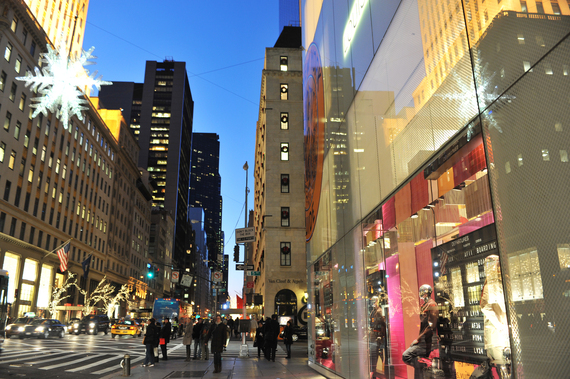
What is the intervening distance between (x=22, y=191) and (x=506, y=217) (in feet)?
182

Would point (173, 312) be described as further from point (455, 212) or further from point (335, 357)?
point (455, 212)

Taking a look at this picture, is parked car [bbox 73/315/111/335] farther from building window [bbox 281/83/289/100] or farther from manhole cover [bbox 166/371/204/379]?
manhole cover [bbox 166/371/204/379]

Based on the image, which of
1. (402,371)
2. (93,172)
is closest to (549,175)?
(402,371)

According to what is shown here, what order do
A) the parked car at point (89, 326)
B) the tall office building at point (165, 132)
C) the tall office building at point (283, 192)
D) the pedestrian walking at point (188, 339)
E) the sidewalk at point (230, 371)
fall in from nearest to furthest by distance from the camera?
1. the sidewalk at point (230, 371)
2. the pedestrian walking at point (188, 339)
3. the tall office building at point (283, 192)
4. the parked car at point (89, 326)
5. the tall office building at point (165, 132)

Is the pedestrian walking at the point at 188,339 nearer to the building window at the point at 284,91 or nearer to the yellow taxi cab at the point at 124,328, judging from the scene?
the yellow taxi cab at the point at 124,328

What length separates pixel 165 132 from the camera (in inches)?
6727

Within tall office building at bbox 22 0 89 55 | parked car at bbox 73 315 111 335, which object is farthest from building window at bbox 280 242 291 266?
tall office building at bbox 22 0 89 55

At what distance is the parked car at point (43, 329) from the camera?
34.2 metres

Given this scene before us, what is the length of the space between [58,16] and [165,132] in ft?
330

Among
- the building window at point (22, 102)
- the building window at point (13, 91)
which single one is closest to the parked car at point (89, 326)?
the building window at point (22, 102)

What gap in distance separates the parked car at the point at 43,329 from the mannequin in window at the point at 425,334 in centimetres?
3567

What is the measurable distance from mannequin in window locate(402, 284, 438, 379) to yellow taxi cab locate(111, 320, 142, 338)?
35.2 meters

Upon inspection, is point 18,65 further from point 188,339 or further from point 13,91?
point 188,339

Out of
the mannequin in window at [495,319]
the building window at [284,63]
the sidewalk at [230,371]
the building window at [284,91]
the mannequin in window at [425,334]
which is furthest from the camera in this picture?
the building window at [284,63]
